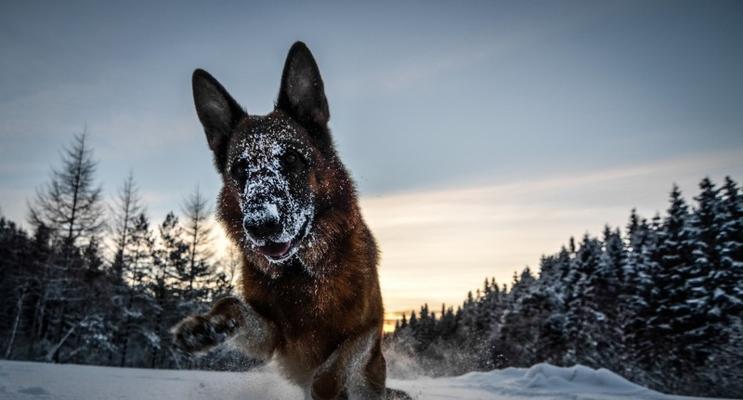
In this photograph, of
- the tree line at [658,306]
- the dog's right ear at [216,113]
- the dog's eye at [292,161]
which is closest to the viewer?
the dog's eye at [292,161]

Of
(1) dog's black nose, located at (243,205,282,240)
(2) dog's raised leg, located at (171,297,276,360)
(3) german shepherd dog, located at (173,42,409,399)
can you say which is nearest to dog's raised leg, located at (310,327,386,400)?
(3) german shepherd dog, located at (173,42,409,399)

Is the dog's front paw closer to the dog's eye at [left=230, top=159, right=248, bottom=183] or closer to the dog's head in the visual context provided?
the dog's head

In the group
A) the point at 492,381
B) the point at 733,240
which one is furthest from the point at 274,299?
the point at 733,240

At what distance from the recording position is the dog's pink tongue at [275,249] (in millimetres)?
3375

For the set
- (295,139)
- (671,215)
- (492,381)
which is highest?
(671,215)

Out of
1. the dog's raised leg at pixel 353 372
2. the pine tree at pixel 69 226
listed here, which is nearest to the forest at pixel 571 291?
the pine tree at pixel 69 226

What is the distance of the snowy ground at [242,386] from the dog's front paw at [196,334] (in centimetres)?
131

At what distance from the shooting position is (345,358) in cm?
358

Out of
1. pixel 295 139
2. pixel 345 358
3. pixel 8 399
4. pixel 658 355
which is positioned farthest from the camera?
pixel 658 355

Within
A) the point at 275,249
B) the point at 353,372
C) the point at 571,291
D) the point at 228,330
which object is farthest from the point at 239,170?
the point at 571,291

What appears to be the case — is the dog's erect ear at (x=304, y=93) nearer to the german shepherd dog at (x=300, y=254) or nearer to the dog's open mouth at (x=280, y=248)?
the german shepherd dog at (x=300, y=254)

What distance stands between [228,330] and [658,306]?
30.6 metres

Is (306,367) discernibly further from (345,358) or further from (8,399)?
(8,399)

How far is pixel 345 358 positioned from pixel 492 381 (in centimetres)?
586
